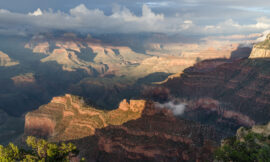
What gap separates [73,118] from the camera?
8650 centimetres

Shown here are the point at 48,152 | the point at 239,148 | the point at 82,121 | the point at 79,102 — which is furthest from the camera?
the point at 79,102

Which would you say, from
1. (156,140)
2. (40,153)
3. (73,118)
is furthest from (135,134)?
(40,153)

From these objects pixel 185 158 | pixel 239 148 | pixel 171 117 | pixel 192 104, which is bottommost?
pixel 192 104

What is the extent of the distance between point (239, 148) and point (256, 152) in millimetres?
2297

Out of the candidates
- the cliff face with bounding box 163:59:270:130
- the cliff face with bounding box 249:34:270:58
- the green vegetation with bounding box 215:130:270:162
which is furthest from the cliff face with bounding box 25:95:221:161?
the cliff face with bounding box 249:34:270:58

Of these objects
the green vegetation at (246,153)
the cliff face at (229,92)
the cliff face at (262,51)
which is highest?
the cliff face at (262,51)

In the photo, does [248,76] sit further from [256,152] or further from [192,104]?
[256,152]

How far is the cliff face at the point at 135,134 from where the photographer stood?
57.5 m

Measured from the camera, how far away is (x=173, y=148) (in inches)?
2255

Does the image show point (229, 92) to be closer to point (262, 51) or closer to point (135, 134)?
point (262, 51)

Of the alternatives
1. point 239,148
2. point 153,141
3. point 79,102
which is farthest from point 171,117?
point 79,102

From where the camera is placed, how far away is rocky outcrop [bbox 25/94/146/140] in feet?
243

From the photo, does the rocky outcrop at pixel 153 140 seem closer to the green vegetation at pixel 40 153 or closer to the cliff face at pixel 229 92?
the green vegetation at pixel 40 153

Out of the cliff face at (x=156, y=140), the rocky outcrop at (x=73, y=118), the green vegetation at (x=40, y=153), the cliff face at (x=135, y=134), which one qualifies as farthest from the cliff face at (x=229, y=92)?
the green vegetation at (x=40, y=153)
